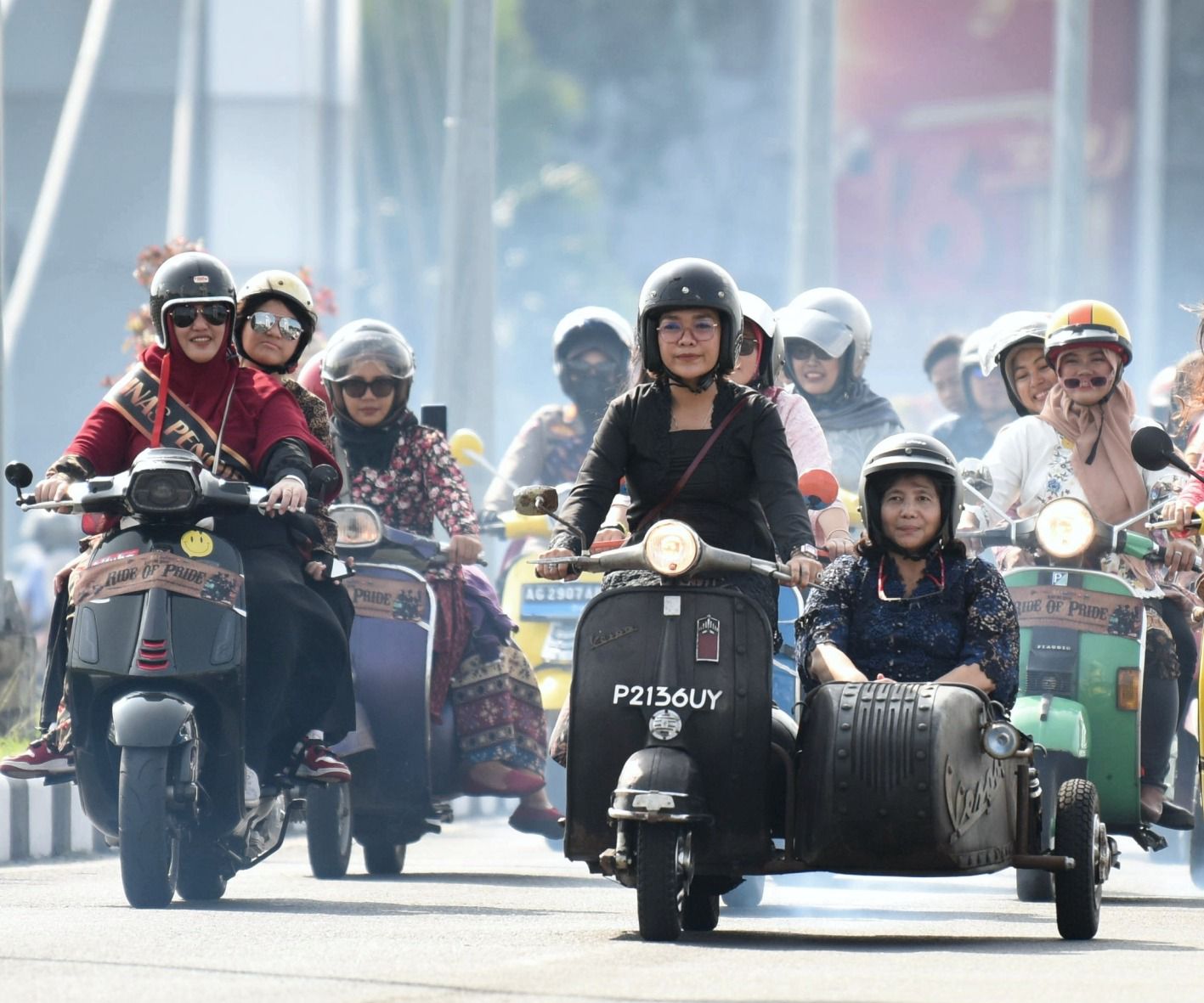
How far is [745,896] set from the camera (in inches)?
404

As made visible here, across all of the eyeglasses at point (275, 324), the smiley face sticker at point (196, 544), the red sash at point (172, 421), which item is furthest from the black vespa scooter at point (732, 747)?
the eyeglasses at point (275, 324)

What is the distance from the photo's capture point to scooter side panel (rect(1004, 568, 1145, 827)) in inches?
401

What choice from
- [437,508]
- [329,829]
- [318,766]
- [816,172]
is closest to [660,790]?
[318,766]

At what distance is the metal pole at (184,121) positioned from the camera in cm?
4241

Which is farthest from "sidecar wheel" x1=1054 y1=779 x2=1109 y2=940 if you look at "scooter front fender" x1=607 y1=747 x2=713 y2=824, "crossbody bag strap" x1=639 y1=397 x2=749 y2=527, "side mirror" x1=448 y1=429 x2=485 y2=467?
"side mirror" x1=448 y1=429 x2=485 y2=467

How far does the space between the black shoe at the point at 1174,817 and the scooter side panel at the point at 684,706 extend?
10.2ft

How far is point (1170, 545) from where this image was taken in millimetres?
10125

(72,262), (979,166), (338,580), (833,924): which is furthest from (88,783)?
(979,166)

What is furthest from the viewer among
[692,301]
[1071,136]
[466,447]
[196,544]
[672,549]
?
[1071,136]

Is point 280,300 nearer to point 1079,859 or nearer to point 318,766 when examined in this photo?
point 318,766

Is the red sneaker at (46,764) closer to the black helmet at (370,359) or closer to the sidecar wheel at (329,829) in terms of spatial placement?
the sidecar wheel at (329,829)

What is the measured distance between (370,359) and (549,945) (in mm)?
4266

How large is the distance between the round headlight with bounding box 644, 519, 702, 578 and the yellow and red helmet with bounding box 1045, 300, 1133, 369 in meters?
3.43

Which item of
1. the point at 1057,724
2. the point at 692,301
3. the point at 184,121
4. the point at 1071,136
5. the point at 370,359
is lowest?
the point at 1057,724
